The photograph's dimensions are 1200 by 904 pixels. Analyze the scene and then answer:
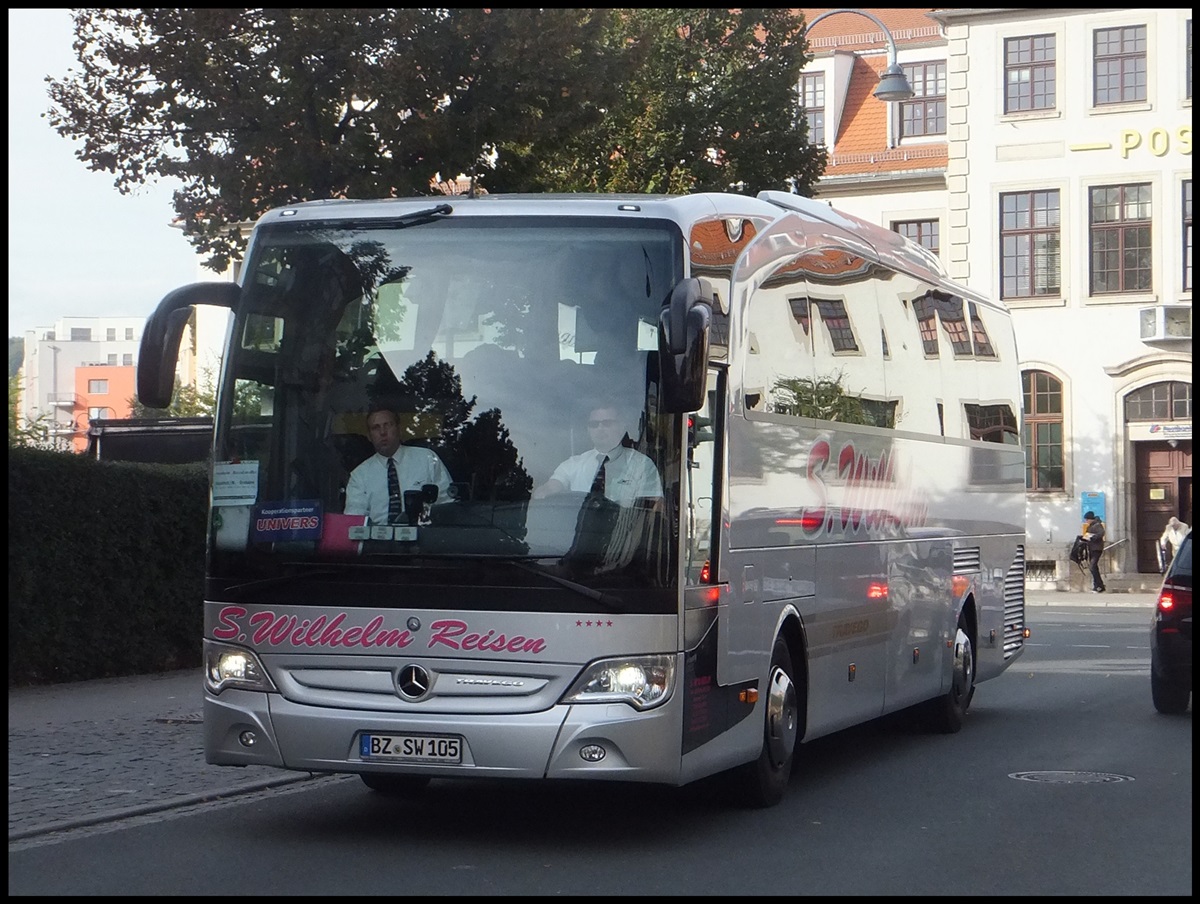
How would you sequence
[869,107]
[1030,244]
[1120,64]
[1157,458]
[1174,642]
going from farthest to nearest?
[869,107] → [1030,244] → [1120,64] → [1157,458] → [1174,642]

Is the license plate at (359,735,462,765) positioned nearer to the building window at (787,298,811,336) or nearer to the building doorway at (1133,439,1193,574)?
the building window at (787,298,811,336)

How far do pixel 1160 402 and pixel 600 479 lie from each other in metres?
37.5

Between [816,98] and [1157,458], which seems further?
[816,98]

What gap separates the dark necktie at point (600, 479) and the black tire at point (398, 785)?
2539mm

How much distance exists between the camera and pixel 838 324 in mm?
12008

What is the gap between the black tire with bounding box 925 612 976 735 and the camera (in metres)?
14.7

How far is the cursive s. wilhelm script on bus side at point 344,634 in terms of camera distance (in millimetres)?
8953

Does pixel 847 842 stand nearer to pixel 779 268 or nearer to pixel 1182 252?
pixel 779 268

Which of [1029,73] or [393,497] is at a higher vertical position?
[1029,73]

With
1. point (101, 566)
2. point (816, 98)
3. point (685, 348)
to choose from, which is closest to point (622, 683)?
point (685, 348)

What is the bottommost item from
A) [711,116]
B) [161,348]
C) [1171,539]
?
[1171,539]

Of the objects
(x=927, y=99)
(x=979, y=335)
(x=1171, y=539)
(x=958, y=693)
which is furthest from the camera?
(x=927, y=99)

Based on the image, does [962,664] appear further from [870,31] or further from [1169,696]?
[870,31]

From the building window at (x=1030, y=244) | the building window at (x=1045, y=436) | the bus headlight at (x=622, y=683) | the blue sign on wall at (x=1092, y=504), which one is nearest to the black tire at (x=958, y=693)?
the bus headlight at (x=622, y=683)
